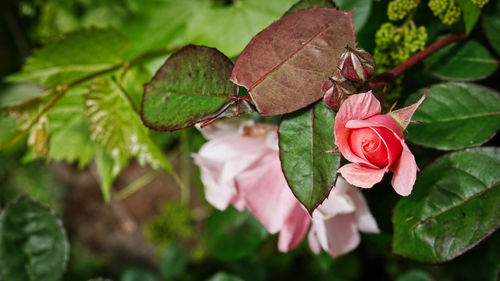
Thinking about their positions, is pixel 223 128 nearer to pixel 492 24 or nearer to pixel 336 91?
pixel 336 91

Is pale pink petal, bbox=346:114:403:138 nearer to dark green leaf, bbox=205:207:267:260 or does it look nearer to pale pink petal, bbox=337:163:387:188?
pale pink petal, bbox=337:163:387:188

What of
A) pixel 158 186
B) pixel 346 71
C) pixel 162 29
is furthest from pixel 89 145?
pixel 158 186

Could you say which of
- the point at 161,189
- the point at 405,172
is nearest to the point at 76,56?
the point at 405,172

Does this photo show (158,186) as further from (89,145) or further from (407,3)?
(407,3)

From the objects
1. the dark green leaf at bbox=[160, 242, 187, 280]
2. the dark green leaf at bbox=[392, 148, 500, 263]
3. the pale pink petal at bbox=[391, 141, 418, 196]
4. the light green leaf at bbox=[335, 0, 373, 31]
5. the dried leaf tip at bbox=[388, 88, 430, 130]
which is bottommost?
the dark green leaf at bbox=[160, 242, 187, 280]

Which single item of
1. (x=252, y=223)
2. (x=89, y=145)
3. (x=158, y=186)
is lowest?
(x=158, y=186)

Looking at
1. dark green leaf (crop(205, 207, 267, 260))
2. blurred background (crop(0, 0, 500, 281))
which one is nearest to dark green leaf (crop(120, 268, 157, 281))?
blurred background (crop(0, 0, 500, 281))
